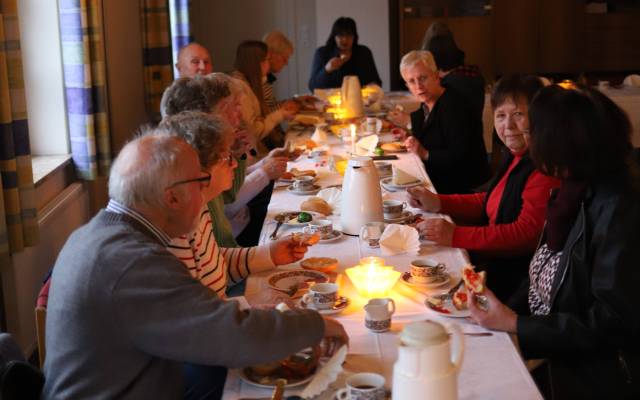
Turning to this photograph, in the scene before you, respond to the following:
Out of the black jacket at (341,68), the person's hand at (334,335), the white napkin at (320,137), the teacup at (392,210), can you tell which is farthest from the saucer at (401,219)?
the black jacket at (341,68)

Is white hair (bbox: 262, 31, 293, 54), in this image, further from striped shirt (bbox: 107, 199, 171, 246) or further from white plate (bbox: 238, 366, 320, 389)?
white plate (bbox: 238, 366, 320, 389)

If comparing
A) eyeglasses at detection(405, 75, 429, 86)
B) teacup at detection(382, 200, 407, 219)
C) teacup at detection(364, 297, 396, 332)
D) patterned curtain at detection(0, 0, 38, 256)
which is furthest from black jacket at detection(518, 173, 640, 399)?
eyeglasses at detection(405, 75, 429, 86)

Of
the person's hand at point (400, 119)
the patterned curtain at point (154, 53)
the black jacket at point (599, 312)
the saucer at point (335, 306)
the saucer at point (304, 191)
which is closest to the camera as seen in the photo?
the black jacket at point (599, 312)

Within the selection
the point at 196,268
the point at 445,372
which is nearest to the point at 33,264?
the point at 196,268

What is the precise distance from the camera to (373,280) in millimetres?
2010

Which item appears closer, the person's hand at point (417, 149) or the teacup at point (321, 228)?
the teacup at point (321, 228)

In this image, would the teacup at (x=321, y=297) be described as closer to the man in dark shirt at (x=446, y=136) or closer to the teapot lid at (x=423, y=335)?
the teapot lid at (x=423, y=335)

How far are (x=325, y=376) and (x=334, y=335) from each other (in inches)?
6.2

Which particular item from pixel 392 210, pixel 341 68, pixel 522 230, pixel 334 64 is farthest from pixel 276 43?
pixel 522 230

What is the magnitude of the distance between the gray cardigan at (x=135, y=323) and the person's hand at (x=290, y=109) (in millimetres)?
3648

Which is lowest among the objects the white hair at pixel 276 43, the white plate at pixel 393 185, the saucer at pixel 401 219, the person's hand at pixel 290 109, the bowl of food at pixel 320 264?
the bowl of food at pixel 320 264

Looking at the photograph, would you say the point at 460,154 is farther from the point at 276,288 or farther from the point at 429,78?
the point at 276,288

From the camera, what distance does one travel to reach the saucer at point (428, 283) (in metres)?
2.06

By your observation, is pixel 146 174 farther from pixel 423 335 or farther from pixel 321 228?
pixel 321 228
